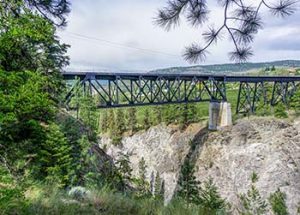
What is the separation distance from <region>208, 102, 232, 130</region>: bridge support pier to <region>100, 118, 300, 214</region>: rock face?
114cm

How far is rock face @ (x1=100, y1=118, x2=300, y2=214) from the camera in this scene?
4006cm

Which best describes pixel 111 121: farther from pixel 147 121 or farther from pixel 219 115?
pixel 219 115

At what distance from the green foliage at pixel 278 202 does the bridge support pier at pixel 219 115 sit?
583 inches

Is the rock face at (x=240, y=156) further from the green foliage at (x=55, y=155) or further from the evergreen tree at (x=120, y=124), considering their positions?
the green foliage at (x=55, y=155)

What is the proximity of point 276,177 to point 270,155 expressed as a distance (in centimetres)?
337

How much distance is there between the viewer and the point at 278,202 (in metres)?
34.0

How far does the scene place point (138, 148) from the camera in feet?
197

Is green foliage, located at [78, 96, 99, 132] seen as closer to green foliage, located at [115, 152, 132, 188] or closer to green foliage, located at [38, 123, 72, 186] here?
green foliage, located at [115, 152, 132, 188]

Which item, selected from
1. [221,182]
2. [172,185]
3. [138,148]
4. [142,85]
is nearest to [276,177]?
[221,182]

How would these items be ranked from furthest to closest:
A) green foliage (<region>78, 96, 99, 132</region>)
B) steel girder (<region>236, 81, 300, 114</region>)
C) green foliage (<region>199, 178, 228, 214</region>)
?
steel girder (<region>236, 81, 300, 114</region>) → green foliage (<region>78, 96, 99, 132</region>) → green foliage (<region>199, 178, 228, 214</region>)

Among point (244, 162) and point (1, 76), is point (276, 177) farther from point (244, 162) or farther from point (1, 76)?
point (1, 76)

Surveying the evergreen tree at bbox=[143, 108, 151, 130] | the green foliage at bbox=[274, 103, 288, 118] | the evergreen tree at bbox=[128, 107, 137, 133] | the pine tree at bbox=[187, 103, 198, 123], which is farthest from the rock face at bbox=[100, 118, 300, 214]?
the evergreen tree at bbox=[128, 107, 137, 133]

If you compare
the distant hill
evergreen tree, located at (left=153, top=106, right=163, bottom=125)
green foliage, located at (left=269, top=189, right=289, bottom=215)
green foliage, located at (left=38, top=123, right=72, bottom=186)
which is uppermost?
the distant hill

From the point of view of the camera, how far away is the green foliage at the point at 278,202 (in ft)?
105
